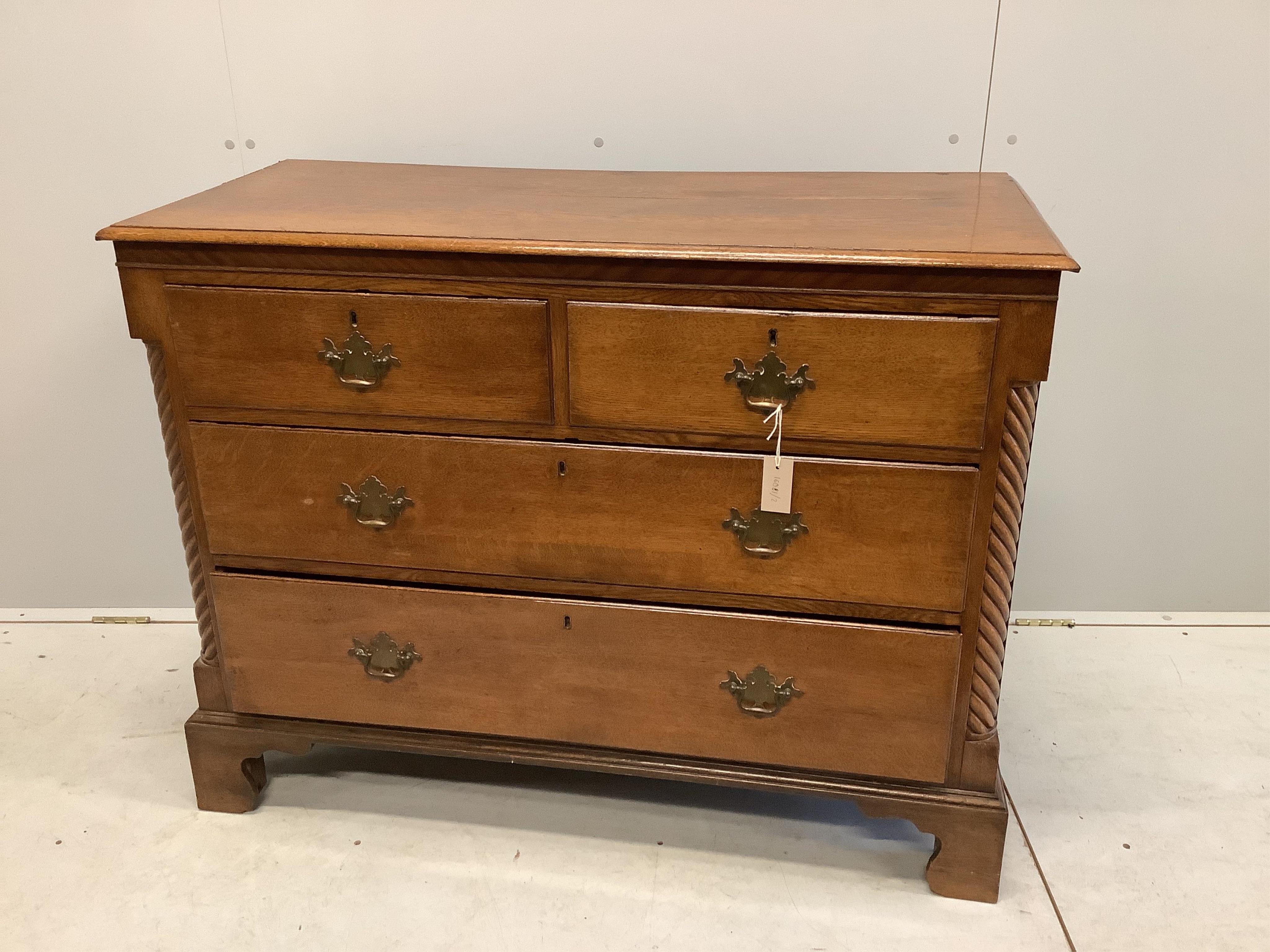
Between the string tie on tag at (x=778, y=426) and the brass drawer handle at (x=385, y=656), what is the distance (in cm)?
69

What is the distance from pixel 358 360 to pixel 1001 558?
3.24 feet

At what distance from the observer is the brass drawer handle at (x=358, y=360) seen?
159cm

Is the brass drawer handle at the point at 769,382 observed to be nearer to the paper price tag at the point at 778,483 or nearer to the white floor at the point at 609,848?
the paper price tag at the point at 778,483

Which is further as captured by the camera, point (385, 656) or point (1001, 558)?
point (385, 656)

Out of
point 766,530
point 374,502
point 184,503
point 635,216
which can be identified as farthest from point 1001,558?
point 184,503

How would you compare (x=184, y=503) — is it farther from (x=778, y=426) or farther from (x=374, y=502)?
(x=778, y=426)

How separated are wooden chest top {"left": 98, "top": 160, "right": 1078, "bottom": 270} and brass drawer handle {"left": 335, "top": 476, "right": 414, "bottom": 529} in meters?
0.38

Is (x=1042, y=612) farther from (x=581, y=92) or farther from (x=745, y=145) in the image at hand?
(x=581, y=92)

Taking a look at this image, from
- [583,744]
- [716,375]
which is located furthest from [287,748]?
[716,375]

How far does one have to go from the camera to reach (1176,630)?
2.43m

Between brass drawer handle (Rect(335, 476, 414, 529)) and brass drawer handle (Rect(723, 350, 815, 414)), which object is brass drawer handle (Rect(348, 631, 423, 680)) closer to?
brass drawer handle (Rect(335, 476, 414, 529))

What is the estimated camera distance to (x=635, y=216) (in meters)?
1.65

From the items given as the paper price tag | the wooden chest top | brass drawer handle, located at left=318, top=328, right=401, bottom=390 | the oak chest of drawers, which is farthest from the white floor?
the wooden chest top

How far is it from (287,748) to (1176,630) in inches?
75.5
